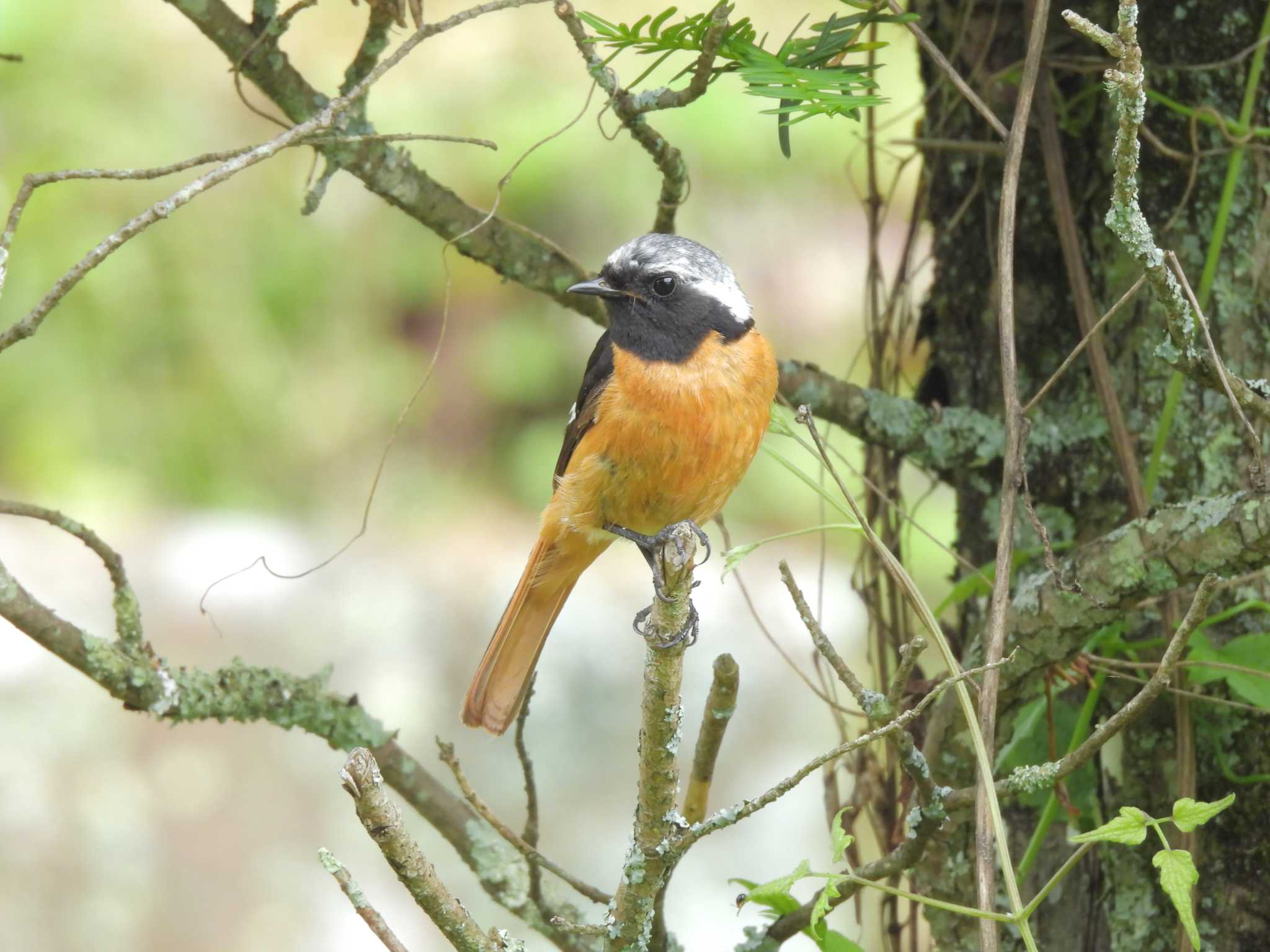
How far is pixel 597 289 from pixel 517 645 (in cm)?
94

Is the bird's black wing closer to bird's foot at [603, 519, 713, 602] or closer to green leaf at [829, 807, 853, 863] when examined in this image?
bird's foot at [603, 519, 713, 602]

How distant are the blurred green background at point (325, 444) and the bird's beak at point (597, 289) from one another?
302cm

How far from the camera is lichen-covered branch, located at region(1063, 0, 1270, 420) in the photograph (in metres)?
1.66

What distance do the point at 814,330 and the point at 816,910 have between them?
554 cm

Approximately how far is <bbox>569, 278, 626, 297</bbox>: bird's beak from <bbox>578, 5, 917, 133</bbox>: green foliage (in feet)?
2.05

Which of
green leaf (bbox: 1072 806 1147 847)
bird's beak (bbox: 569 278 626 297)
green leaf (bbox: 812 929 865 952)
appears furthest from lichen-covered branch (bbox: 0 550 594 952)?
green leaf (bbox: 1072 806 1147 847)

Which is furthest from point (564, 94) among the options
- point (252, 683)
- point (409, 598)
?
point (252, 683)

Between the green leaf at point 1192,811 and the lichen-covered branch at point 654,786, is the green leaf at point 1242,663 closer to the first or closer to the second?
the green leaf at point 1192,811

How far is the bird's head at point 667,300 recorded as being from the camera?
3096mm

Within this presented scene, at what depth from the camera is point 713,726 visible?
7.24 feet

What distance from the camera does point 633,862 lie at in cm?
202

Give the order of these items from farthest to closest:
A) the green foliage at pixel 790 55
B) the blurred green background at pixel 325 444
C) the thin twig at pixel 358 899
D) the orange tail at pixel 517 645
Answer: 1. the blurred green background at pixel 325 444
2. the orange tail at pixel 517 645
3. the green foliage at pixel 790 55
4. the thin twig at pixel 358 899

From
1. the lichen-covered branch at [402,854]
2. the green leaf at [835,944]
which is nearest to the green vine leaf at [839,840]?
the green leaf at [835,944]

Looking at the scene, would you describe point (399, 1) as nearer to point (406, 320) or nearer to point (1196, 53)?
point (1196, 53)
